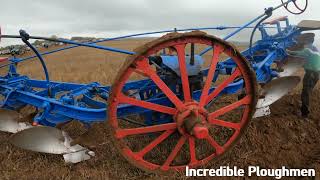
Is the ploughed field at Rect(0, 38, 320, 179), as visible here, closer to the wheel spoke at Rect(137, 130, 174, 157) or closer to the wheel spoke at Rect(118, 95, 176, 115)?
the wheel spoke at Rect(137, 130, 174, 157)

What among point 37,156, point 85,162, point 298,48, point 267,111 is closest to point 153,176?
point 85,162

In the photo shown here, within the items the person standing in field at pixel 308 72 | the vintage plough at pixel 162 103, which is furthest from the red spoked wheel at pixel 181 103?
the person standing in field at pixel 308 72

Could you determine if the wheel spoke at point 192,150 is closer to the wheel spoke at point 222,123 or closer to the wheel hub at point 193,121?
the wheel hub at point 193,121

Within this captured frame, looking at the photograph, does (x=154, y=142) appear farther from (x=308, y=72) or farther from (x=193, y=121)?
(x=308, y=72)

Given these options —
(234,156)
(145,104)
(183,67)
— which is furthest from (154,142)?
(234,156)

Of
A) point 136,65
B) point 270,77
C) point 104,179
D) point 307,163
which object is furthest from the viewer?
point 270,77

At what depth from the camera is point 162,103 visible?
4660mm

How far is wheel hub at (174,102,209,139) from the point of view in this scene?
13.7 ft

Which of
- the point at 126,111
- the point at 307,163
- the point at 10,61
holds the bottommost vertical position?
the point at 307,163

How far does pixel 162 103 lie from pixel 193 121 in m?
0.56

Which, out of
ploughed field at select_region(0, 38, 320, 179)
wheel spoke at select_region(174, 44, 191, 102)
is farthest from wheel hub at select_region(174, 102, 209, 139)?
ploughed field at select_region(0, 38, 320, 179)

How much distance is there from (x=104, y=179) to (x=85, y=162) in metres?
0.55

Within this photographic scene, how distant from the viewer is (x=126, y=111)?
176 inches

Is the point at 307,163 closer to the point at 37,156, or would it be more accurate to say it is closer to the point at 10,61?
the point at 37,156
